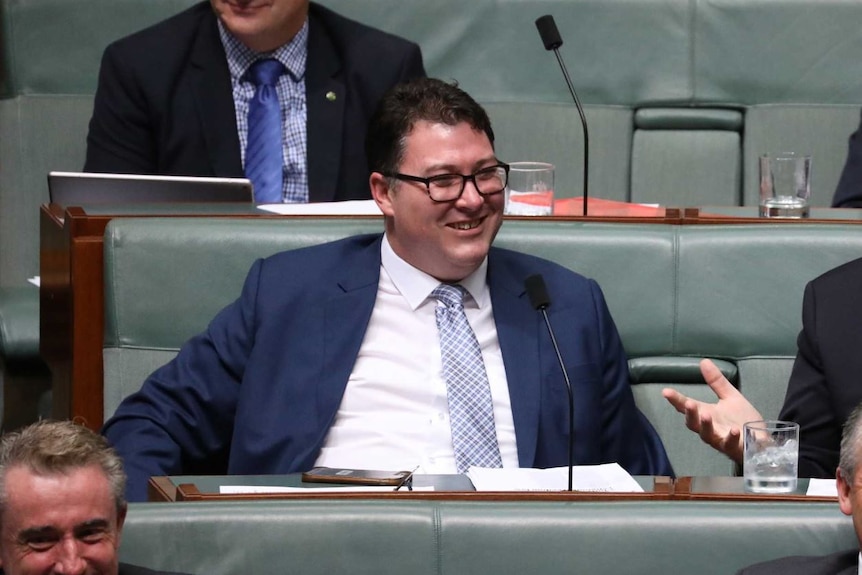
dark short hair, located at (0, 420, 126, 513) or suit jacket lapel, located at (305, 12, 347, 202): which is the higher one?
suit jacket lapel, located at (305, 12, 347, 202)

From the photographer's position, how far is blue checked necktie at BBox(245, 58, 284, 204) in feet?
9.87

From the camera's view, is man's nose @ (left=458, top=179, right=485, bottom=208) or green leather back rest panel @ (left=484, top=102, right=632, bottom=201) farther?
green leather back rest panel @ (left=484, top=102, right=632, bottom=201)

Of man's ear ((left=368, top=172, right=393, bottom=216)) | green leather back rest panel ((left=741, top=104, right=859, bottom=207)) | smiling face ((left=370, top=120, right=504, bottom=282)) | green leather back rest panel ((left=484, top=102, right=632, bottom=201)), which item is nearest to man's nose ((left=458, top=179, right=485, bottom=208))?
smiling face ((left=370, top=120, right=504, bottom=282))

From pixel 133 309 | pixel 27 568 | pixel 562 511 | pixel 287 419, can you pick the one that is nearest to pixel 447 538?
pixel 562 511

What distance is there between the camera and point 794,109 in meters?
3.40

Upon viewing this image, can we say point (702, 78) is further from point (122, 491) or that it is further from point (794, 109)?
point (122, 491)

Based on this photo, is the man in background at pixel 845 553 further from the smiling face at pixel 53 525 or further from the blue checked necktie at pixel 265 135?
the blue checked necktie at pixel 265 135

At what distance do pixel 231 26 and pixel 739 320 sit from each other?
114 cm

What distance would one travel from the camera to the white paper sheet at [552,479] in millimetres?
1799

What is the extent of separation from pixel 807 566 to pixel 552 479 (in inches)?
19.3

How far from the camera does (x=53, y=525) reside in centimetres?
146

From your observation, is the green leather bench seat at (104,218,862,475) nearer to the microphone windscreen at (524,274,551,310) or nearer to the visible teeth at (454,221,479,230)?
the visible teeth at (454,221,479,230)

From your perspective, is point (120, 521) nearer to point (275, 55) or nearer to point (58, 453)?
point (58, 453)

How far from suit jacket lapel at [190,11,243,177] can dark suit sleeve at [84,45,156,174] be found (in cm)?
11
